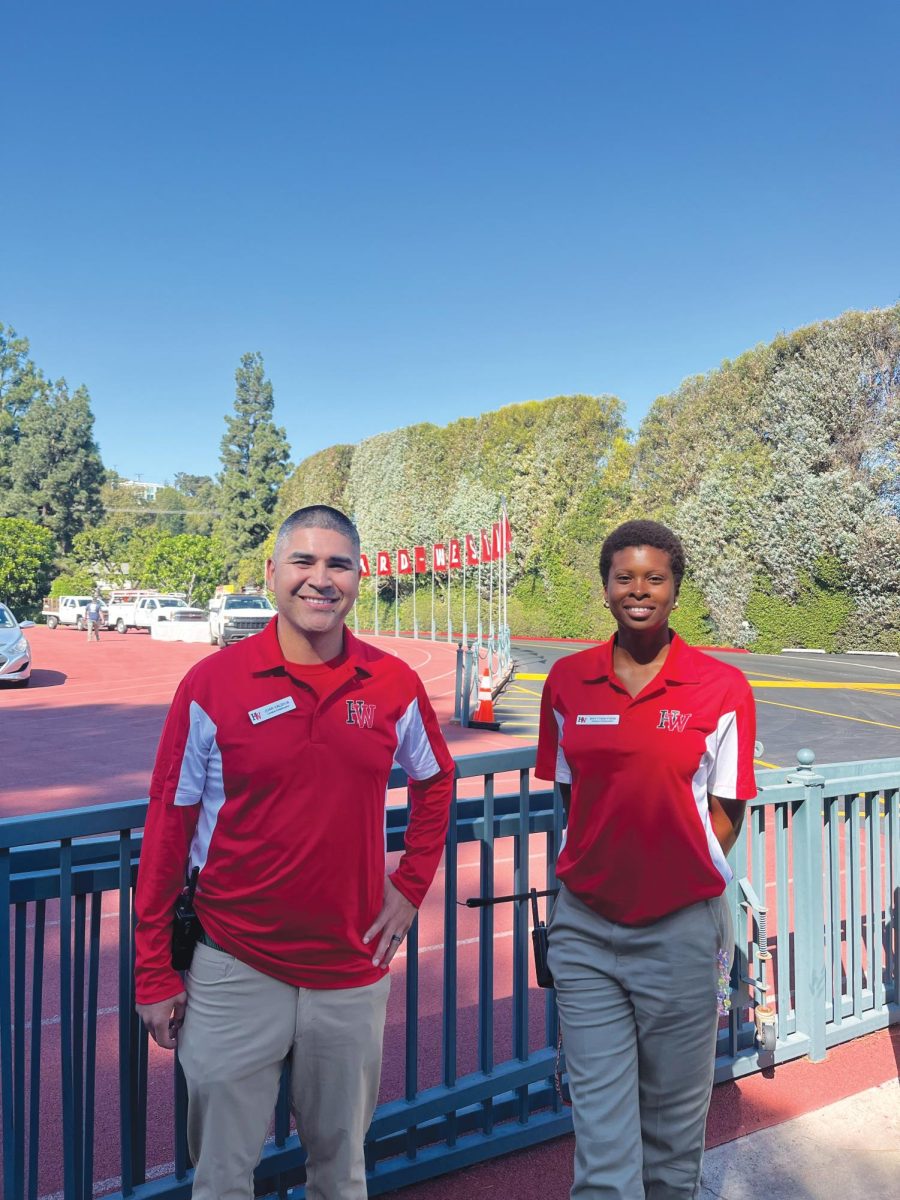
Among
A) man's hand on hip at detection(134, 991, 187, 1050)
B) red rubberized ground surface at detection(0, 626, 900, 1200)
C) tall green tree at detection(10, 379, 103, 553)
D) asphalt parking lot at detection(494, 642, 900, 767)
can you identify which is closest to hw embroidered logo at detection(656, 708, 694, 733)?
man's hand on hip at detection(134, 991, 187, 1050)

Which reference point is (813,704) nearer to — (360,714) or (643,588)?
(643,588)

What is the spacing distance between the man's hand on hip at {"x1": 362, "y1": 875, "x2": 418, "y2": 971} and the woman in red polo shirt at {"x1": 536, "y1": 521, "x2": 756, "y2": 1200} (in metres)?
0.42

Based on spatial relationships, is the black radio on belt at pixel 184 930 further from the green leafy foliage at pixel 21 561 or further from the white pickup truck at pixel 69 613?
the white pickup truck at pixel 69 613

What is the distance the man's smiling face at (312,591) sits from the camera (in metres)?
2.25

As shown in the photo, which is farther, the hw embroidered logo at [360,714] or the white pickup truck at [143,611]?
the white pickup truck at [143,611]

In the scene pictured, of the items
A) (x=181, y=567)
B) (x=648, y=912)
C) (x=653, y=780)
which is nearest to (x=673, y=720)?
(x=653, y=780)

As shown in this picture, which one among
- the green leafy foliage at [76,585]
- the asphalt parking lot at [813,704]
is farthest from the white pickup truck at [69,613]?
the asphalt parking lot at [813,704]

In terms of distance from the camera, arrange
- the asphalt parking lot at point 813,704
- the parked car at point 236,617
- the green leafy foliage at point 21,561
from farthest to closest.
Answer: the green leafy foliage at point 21,561
the parked car at point 236,617
the asphalt parking lot at point 813,704

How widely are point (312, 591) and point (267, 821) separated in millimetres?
543

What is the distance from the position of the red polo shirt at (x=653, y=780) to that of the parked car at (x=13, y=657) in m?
18.7

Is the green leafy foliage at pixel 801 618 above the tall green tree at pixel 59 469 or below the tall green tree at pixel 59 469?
below

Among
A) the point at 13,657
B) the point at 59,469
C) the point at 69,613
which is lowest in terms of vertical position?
the point at 13,657

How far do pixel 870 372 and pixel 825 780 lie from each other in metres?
33.0

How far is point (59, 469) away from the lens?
216 feet
